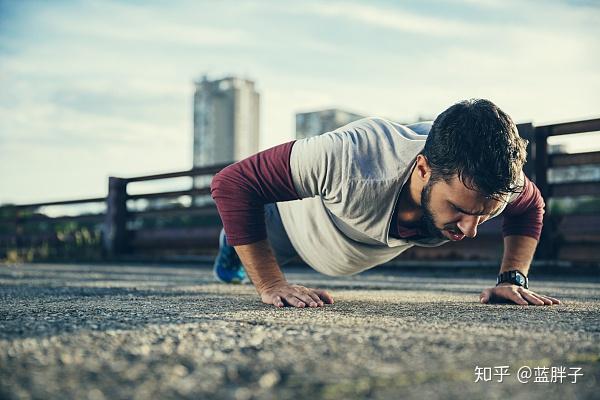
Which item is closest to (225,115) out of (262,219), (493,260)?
(493,260)

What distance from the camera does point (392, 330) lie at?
4.23ft

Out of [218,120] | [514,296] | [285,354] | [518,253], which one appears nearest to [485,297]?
[514,296]

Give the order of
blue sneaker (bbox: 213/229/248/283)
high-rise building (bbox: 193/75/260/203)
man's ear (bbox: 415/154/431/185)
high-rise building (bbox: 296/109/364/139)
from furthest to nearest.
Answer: high-rise building (bbox: 193/75/260/203)
high-rise building (bbox: 296/109/364/139)
blue sneaker (bbox: 213/229/248/283)
man's ear (bbox: 415/154/431/185)

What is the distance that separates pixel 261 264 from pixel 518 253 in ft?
3.34

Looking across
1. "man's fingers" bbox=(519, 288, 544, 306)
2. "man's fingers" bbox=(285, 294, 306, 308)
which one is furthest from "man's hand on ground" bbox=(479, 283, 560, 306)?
"man's fingers" bbox=(285, 294, 306, 308)

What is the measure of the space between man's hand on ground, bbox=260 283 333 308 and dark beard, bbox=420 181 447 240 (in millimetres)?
403

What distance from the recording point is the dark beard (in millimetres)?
1926

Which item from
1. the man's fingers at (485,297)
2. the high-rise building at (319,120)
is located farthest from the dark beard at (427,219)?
the high-rise building at (319,120)

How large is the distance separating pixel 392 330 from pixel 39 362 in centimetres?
69

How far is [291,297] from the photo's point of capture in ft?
6.37

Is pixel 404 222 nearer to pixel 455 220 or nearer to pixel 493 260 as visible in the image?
pixel 455 220

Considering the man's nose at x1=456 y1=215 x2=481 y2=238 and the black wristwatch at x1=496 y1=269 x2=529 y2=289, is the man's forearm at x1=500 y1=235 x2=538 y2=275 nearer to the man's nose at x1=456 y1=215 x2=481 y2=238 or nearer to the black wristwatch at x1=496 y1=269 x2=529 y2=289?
the black wristwatch at x1=496 y1=269 x2=529 y2=289

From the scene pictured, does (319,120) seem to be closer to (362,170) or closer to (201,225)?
(201,225)

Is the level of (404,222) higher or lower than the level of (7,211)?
higher
